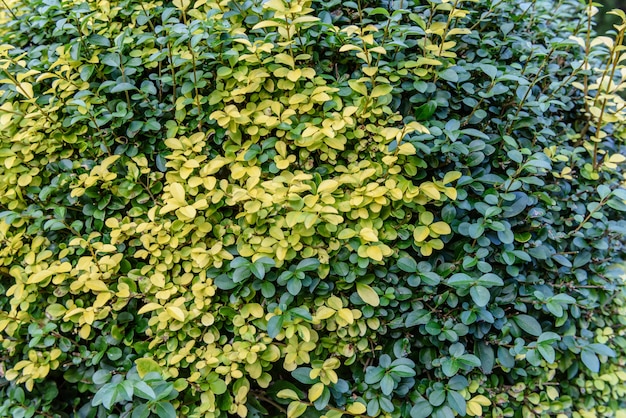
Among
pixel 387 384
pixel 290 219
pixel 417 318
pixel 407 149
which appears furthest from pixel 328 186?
pixel 387 384

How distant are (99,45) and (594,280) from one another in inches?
79.5

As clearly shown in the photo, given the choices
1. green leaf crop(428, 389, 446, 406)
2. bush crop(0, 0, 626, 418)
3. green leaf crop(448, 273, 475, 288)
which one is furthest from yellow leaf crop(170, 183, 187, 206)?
green leaf crop(428, 389, 446, 406)

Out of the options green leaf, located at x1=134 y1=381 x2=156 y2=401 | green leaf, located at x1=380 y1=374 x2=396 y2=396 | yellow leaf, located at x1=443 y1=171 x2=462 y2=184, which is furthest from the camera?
yellow leaf, located at x1=443 y1=171 x2=462 y2=184

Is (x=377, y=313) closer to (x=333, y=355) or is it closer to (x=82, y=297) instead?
(x=333, y=355)

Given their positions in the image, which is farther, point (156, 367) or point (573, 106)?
point (573, 106)

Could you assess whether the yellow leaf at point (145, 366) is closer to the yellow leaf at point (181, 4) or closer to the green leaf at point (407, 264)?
the green leaf at point (407, 264)

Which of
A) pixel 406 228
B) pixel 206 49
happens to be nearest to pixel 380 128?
pixel 406 228

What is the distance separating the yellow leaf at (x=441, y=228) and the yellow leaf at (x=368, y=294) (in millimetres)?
277

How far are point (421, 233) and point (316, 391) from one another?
1.92 feet

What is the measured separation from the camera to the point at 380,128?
1512mm

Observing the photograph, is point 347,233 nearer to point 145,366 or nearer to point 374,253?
point 374,253

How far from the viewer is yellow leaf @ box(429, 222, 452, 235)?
145 centimetres

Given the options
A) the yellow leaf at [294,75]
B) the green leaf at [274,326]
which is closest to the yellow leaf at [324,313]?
the green leaf at [274,326]

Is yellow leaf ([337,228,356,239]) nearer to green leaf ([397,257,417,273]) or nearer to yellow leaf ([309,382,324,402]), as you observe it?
green leaf ([397,257,417,273])
